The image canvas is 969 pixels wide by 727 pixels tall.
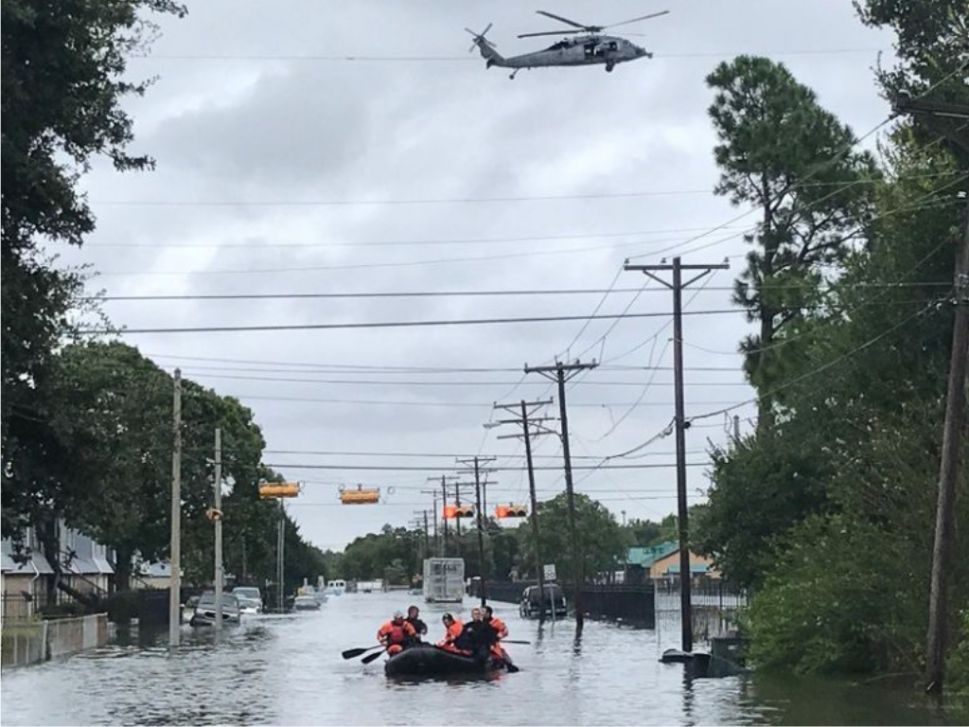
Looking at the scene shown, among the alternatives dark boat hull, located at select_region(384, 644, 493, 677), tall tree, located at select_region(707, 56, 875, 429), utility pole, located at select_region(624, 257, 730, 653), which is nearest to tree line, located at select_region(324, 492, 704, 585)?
tall tree, located at select_region(707, 56, 875, 429)

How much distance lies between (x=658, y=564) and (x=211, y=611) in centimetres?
6551

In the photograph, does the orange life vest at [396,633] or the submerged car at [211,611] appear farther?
the submerged car at [211,611]

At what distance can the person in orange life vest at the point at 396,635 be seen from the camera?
125ft

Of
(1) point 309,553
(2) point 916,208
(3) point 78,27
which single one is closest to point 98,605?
(2) point 916,208

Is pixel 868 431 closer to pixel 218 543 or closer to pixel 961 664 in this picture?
pixel 961 664

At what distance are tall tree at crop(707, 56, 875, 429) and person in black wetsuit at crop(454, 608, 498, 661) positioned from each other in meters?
17.0

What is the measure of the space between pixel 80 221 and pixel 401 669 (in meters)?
15.1

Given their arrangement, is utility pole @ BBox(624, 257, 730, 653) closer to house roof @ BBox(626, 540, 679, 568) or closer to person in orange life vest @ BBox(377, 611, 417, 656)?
person in orange life vest @ BBox(377, 611, 417, 656)

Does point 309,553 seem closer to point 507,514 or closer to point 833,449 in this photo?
point 507,514

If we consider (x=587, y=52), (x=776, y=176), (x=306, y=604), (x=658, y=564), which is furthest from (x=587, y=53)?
(x=658, y=564)

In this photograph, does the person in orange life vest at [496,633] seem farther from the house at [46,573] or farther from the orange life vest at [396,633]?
the house at [46,573]

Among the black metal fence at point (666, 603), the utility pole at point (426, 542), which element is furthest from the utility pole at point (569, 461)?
the utility pole at point (426, 542)

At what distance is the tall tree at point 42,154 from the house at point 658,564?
4351 cm

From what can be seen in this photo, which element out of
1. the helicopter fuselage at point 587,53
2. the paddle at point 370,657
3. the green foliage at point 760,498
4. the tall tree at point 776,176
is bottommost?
the paddle at point 370,657
